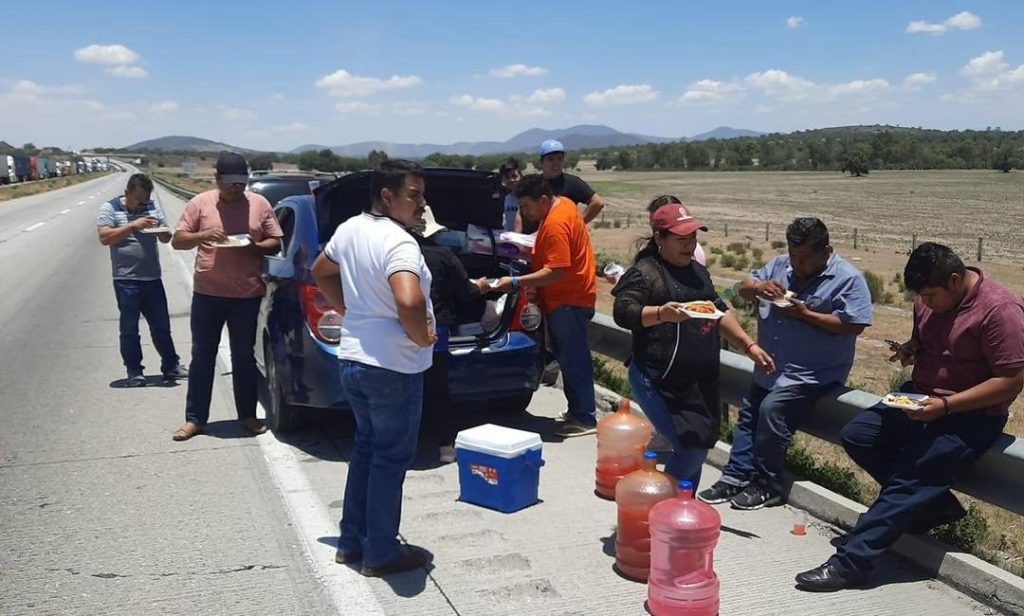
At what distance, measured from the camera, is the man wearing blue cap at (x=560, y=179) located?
27.3ft

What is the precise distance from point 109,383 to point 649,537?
6138 mm

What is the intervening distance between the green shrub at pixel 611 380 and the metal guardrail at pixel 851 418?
50 centimetres

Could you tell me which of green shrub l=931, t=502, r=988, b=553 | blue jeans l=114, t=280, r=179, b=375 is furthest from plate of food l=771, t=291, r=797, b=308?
blue jeans l=114, t=280, r=179, b=375

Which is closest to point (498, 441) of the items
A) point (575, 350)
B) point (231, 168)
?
point (575, 350)

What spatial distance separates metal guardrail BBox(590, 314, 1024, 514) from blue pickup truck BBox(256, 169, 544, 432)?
120 centimetres

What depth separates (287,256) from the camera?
6832 millimetres

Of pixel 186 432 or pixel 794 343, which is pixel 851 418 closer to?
pixel 794 343

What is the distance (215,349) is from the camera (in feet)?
23.2

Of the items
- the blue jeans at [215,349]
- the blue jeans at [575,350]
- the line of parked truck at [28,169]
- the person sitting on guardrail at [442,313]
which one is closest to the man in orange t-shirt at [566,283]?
the blue jeans at [575,350]

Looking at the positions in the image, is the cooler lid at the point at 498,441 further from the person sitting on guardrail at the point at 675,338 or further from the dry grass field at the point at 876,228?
the dry grass field at the point at 876,228

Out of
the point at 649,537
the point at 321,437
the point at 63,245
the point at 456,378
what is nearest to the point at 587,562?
the point at 649,537

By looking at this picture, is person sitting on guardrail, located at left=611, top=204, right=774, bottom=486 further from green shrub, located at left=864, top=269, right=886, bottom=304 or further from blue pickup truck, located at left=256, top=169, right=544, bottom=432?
green shrub, located at left=864, top=269, right=886, bottom=304

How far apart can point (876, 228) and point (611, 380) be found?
1404 inches

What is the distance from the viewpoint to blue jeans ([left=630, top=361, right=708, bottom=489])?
4852mm
